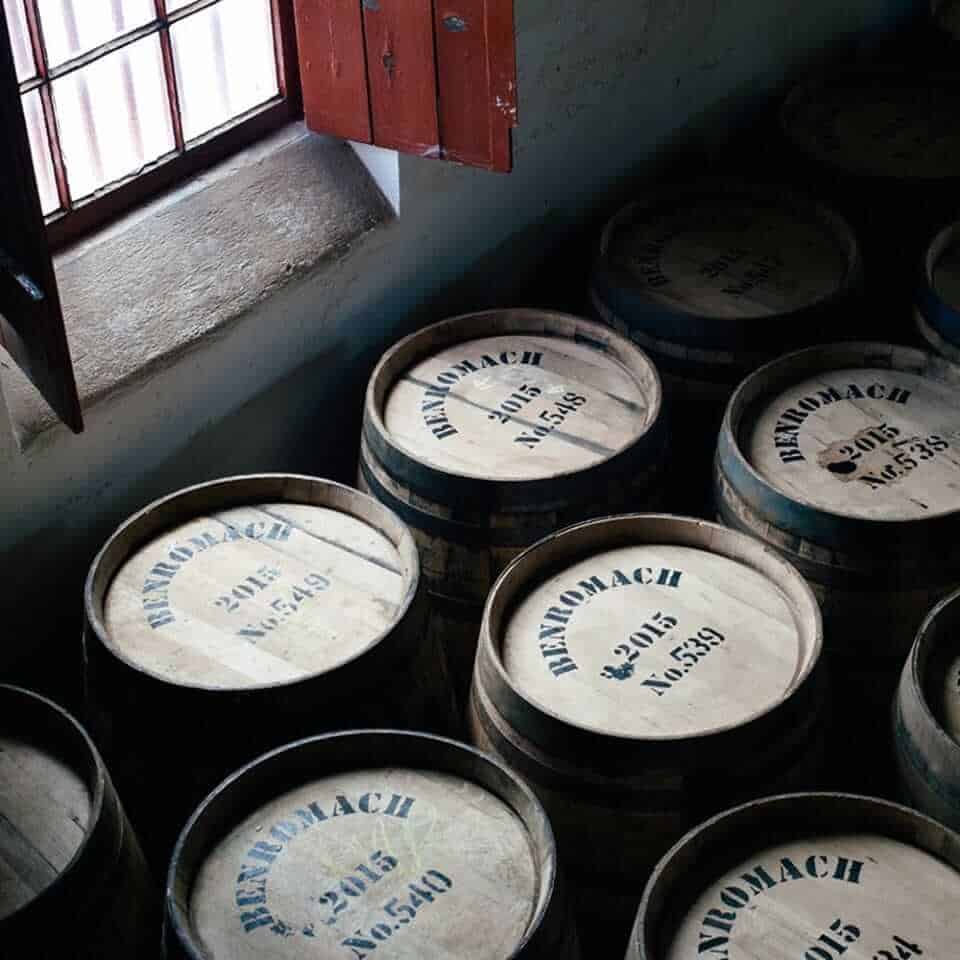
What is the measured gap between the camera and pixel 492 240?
4.22 meters

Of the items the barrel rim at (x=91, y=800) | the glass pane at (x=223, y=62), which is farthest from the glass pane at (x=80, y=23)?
the barrel rim at (x=91, y=800)

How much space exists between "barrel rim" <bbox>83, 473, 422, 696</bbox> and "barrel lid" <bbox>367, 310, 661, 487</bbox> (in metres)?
0.16

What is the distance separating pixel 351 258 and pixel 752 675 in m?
1.58

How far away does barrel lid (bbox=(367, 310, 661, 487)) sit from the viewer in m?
3.31

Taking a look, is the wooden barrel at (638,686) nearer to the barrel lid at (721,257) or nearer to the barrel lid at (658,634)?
the barrel lid at (658,634)

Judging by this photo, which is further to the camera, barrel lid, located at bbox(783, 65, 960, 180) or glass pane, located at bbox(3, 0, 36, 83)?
barrel lid, located at bbox(783, 65, 960, 180)

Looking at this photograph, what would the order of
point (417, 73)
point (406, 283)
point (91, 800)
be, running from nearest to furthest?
1. point (91, 800)
2. point (417, 73)
3. point (406, 283)

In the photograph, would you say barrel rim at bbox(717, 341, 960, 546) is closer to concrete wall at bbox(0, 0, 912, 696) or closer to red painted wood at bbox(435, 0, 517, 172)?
red painted wood at bbox(435, 0, 517, 172)

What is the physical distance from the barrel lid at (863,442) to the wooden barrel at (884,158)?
476 mm

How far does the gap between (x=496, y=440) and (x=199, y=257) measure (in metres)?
0.88

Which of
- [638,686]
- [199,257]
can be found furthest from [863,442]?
[199,257]

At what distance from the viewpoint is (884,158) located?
448cm

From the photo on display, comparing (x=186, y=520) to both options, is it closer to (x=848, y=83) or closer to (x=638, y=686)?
(x=638, y=686)

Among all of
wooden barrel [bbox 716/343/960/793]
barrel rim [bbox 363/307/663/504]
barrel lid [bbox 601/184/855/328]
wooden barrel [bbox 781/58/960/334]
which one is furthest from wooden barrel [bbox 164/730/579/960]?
wooden barrel [bbox 781/58/960/334]
